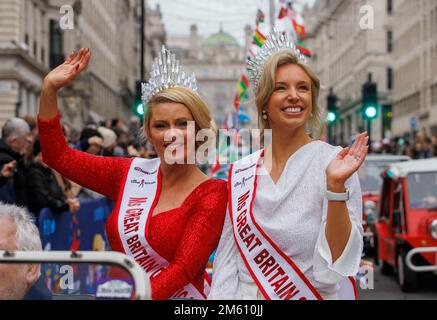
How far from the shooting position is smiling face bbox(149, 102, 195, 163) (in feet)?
13.1

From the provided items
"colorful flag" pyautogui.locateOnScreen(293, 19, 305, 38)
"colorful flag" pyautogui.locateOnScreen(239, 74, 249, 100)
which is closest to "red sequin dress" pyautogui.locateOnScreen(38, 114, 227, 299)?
"colorful flag" pyautogui.locateOnScreen(293, 19, 305, 38)

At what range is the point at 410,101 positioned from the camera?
68812 mm

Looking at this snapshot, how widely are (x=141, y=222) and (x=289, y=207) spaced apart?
61cm

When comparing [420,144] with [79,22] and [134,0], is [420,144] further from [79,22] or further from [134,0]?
[134,0]

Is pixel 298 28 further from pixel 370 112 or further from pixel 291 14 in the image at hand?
pixel 370 112

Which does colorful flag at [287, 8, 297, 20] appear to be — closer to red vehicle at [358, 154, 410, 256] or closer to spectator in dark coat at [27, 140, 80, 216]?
red vehicle at [358, 154, 410, 256]

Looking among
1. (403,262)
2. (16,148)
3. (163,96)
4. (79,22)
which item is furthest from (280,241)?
(79,22)

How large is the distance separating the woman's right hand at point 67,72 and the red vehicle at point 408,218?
775 cm

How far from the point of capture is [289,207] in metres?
3.77

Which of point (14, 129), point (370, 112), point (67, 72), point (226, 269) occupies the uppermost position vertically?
point (370, 112)

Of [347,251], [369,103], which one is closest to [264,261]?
[347,251]

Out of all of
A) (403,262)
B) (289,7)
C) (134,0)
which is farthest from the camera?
(134,0)

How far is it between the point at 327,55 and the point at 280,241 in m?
77.9

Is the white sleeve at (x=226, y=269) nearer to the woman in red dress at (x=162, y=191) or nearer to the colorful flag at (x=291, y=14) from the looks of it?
the woman in red dress at (x=162, y=191)
